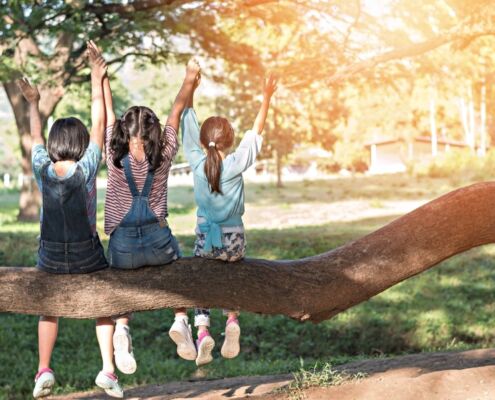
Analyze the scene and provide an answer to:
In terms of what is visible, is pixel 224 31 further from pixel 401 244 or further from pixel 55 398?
pixel 401 244

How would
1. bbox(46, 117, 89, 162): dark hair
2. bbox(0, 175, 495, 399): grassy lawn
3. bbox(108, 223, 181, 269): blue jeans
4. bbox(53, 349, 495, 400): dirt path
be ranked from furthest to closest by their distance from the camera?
bbox(0, 175, 495, 399): grassy lawn → bbox(53, 349, 495, 400): dirt path → bbox(108, 223, 181, 269): blue jeans → bbox(46, 117, 89, 162): dark hair

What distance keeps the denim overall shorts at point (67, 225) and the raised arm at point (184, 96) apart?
690 millimetres

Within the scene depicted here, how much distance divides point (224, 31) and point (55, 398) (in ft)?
47.5

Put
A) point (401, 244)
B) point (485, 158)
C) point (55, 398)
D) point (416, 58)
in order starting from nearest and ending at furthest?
point (401, 244)
point (55, 398)
point (416, 58)
point (485, 158)

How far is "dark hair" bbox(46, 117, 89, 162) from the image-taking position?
580cm

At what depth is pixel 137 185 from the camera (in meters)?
5.88

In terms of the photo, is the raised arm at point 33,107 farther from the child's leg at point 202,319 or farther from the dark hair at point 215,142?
the child's leg at point 202,319

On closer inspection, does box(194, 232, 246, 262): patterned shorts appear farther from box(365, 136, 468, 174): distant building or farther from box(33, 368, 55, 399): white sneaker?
box(365, 136, 468, 174): distant building

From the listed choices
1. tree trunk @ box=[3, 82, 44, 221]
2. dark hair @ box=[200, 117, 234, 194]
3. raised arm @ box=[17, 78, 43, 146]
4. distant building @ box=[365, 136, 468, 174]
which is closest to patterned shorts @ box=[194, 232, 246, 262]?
dark hair @ box=[200, 117, 234, 194]

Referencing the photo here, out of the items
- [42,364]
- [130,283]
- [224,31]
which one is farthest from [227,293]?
[224,31]

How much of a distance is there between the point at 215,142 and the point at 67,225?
3.55 feet

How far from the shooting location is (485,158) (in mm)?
37250

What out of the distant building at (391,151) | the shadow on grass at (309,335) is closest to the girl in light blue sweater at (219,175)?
the shadow on grass at (309,335)

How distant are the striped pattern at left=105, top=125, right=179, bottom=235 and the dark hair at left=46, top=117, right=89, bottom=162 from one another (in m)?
0.17
